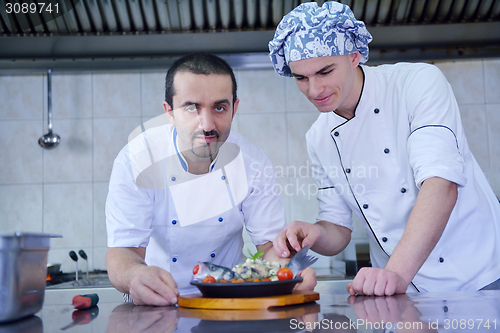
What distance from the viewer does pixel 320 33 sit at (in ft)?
4.15

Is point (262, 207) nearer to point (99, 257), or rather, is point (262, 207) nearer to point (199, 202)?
point (199, 202)

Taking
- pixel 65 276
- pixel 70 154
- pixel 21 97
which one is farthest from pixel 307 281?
pixel 21 97

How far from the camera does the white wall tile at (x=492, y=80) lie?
2.96 m

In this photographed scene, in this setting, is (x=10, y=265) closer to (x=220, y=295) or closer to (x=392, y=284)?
(x=220, y=295)

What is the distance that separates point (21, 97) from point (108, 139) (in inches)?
26.8

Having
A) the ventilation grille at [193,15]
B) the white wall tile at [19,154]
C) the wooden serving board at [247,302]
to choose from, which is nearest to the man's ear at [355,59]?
the wooden serving board at [247,302]

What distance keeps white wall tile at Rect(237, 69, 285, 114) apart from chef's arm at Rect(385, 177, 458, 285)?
1.90m

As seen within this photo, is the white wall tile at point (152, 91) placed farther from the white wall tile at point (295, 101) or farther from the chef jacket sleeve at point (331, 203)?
the chef jacket sleeve at point (331, 203)

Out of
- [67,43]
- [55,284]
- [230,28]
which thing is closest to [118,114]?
[67,43]

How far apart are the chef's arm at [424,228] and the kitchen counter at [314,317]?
0.08 metres

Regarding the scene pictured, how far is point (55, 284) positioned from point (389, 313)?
90.8 inches

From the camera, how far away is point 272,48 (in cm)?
141

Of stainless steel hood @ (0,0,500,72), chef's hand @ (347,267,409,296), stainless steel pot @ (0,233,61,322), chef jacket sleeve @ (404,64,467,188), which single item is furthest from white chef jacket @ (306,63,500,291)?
stainless steel hood @ (0,0,500,72)

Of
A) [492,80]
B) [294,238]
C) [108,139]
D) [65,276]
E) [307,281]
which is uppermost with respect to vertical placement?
[492,80]
